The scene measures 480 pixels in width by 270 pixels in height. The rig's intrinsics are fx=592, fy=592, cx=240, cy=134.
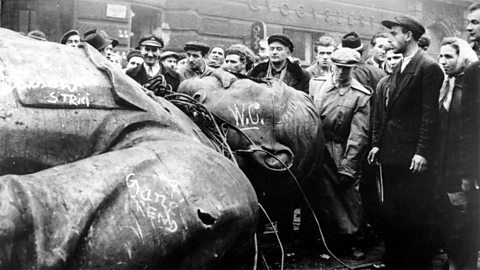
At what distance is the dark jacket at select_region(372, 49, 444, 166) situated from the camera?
15.7 feet

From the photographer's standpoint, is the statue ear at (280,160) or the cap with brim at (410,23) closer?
the statue ear at (280,160)

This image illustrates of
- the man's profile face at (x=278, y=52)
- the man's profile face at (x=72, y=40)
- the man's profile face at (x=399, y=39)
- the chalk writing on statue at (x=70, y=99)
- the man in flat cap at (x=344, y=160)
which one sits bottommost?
the man in flat cap at (x=344, y=160)

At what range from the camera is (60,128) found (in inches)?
92.9

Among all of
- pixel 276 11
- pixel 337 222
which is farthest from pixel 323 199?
pixel 276 11

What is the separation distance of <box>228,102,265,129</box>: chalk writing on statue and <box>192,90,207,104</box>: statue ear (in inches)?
6.7

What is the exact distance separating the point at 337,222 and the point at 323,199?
0.83ft

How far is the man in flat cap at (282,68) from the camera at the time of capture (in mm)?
6449

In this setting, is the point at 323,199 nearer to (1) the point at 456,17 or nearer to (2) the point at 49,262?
(2) the point at 49,262

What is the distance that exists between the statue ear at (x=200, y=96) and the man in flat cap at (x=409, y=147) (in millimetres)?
2041

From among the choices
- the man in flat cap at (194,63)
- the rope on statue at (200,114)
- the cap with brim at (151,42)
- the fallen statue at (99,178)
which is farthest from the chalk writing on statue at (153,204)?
the cap with brim at (151,42)

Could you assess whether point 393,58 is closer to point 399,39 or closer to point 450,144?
point 399,39

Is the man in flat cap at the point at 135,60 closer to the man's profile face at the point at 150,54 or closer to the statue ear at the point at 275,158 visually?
the man's profile face at the point at 150,54

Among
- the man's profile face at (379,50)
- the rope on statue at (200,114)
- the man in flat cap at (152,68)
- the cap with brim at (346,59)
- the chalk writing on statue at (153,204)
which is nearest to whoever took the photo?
the chalk writing on statue at (153,204)

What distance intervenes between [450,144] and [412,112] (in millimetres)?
403
